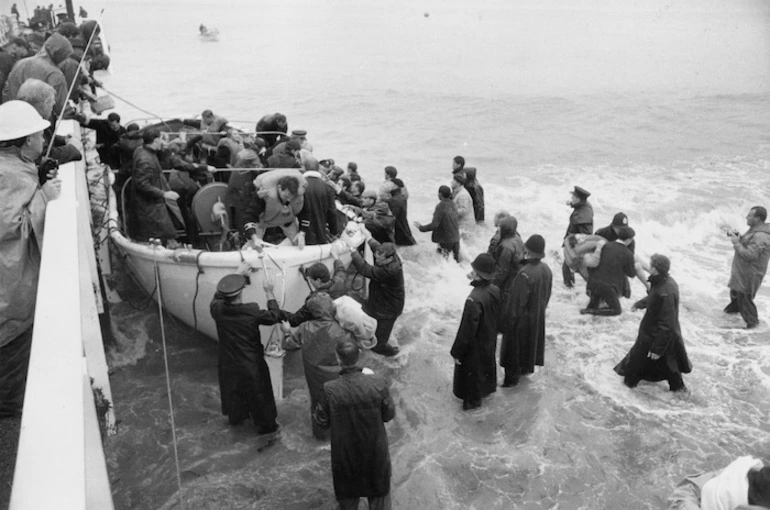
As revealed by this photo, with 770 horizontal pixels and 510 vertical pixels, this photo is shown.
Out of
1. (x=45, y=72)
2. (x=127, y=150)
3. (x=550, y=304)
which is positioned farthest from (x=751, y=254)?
(x=45, y=72)

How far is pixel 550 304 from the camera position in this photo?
9227mm

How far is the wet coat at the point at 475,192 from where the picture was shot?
11.3 m

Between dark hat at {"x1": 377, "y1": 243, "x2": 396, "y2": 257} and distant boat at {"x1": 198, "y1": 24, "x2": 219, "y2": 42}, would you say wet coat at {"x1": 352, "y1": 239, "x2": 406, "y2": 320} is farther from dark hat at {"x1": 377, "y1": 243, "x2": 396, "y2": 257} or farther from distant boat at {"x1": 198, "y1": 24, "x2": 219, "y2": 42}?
distant boat at {"x1": 198, "y1": 24, "x2": 219, "y2": 42}

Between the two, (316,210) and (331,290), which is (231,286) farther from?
(316,210)

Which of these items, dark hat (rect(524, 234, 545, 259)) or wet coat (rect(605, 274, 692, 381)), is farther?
dark hat (rect(524, 234, 545, 259))

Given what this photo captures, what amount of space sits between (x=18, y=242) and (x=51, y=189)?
0.57m

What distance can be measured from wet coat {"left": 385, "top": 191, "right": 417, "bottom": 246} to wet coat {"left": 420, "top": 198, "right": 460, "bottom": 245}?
1.48ft

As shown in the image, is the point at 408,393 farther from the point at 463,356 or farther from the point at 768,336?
the point at 768,336

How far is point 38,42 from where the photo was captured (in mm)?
11859

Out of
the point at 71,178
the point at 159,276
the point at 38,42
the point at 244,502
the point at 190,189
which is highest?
the point at 38,42

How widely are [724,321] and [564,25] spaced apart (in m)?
78.4

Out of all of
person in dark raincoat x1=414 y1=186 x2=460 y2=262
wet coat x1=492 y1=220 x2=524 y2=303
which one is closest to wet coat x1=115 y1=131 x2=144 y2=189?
person in dark raincoat x1=414 y1=186 x2=460 y2=262

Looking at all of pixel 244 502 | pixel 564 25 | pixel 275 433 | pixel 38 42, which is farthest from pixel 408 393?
pixel 564 25

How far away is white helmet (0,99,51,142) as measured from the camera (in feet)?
10.6
